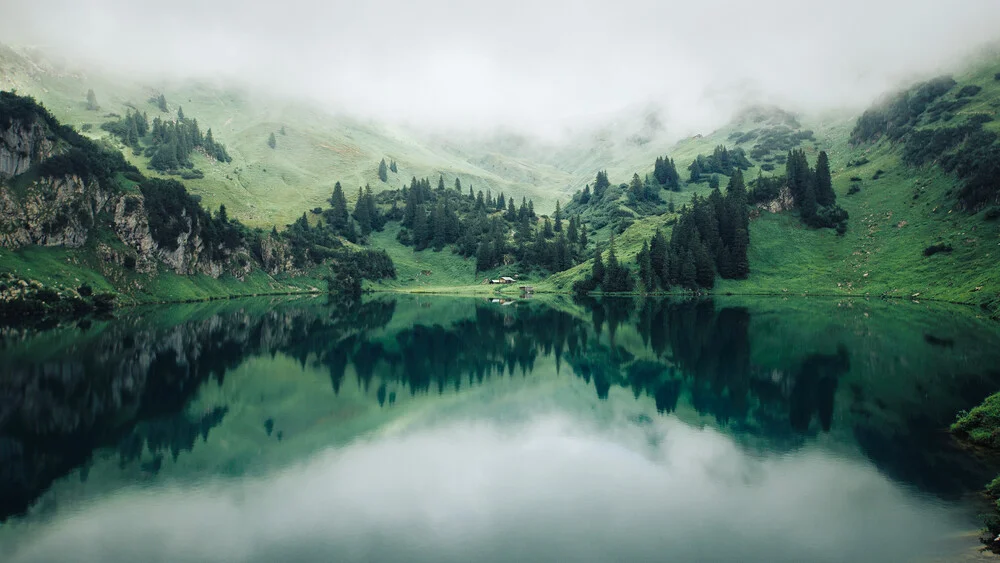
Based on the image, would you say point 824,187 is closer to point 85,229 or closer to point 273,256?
point 273,256

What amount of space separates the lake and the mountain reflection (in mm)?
332

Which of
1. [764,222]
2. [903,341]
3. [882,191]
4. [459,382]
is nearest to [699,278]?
[764,222]

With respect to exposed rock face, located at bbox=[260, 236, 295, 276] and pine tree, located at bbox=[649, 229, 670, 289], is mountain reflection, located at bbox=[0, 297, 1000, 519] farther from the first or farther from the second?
exposed rock face, located at bbox=[260, 236, 295, 276]

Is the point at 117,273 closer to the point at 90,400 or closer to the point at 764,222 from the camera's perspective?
the point at 90,400

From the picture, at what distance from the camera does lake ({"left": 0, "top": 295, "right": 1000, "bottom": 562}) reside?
2250cm

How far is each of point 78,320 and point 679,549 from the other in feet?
358

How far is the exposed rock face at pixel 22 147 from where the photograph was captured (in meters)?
121

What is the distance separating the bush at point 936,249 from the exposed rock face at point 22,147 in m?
227

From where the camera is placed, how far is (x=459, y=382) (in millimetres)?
55969

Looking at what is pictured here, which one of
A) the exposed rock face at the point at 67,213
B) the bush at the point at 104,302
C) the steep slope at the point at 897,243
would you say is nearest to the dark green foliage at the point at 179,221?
the exposed rock face at the point at 67,213

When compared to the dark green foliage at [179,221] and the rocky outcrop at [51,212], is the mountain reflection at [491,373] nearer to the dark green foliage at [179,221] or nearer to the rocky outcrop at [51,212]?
the rocky outcrop at [51,212]

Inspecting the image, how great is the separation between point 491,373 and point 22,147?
136121 mm

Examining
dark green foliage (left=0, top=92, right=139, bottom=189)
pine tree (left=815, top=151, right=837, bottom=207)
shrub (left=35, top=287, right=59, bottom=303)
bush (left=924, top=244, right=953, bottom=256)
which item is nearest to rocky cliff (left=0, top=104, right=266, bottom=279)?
dark green foliage (left=0, top=92, right=139, bottom=189)

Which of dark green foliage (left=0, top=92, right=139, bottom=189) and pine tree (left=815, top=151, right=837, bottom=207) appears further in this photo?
pine tree (left=815, top=151, right=837, bottom=207)
